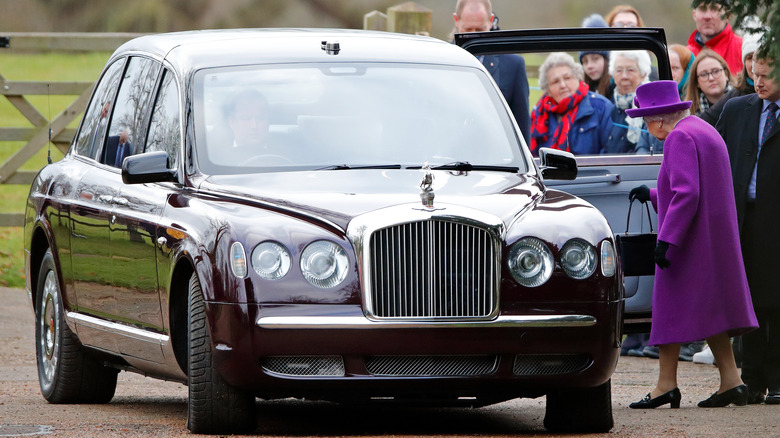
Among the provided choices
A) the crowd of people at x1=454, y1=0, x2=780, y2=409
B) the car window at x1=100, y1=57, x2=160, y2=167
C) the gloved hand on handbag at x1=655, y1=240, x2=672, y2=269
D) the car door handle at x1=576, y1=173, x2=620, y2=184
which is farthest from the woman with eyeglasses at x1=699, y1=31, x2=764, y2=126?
Result: the car window at x1=100, y1=57, x2=160, y2=167

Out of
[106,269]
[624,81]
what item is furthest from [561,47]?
[106,269]

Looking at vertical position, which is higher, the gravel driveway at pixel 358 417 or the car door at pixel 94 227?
the car door at pixel 94 227

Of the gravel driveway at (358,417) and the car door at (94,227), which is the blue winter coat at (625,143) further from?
the car door at (94,227)

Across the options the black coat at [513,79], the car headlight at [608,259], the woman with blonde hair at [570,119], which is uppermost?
the black coat at [513,79]

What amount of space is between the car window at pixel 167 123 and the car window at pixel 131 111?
0.13 meters

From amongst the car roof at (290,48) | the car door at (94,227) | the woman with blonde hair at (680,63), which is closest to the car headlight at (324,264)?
the car roof at (290,48)

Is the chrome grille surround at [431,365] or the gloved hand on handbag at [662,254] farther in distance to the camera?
the gloved hand on handbag at [662,254]

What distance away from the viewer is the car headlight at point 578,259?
24.5 feet

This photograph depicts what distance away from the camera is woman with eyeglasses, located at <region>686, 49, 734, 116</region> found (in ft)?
40.7

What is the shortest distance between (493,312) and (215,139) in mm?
1796

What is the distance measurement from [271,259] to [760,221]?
378cm

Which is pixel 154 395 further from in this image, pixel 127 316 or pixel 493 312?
pixel 493 312

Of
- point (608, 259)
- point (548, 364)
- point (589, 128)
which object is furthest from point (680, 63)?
point (548, 364)

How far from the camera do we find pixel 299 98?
8.52 m
